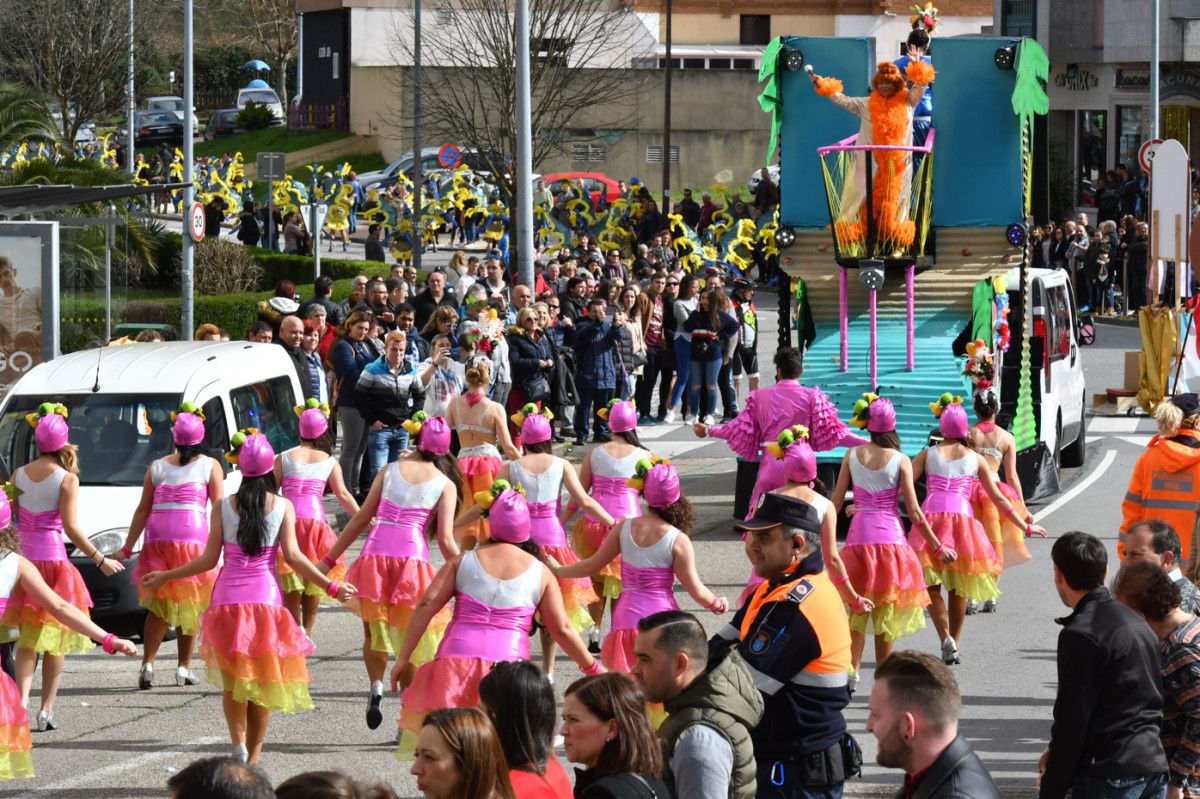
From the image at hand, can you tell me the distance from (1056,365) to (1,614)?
37.9ft

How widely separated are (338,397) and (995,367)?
5691 mm

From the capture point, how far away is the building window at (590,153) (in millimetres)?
55094

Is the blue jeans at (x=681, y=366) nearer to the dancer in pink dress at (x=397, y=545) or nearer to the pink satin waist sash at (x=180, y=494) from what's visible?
the pink satin waist sash at (x=180, y=494)

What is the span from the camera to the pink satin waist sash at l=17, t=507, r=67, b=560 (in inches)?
419

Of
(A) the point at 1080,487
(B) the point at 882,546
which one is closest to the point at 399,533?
(B) the point at 882,546

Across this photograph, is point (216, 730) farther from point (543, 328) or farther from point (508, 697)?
point (543, 328)

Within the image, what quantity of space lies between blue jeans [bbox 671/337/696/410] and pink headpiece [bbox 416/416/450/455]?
480 inches

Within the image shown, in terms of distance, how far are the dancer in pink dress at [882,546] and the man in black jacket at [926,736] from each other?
575cm

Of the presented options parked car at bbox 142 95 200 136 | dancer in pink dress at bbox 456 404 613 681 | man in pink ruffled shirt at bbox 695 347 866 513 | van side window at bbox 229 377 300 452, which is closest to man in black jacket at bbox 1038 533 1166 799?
dancer in pink dress at bbox 456 404 613 681

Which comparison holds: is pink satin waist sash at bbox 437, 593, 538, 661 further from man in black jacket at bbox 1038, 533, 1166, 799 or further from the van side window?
the van side window

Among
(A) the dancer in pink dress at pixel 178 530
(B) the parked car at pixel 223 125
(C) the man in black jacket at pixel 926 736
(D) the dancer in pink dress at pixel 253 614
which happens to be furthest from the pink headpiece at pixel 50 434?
(B) the parked car at pixel 223 125

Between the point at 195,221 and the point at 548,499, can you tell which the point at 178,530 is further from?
the point at 195,221

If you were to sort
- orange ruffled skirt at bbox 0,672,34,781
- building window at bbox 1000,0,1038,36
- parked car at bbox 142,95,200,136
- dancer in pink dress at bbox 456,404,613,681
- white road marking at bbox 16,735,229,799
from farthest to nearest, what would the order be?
1. parked car at bbox 142,95,200,136
2. building window at bbox 1000,0,1038,36
3. dancer in pink dress at bbox 456,404,613,681
4. white road marking at bbox 16,735,229,799
5. orange ruffled skirt at bbox 0,672,34,781

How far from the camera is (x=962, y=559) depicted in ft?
38.9
